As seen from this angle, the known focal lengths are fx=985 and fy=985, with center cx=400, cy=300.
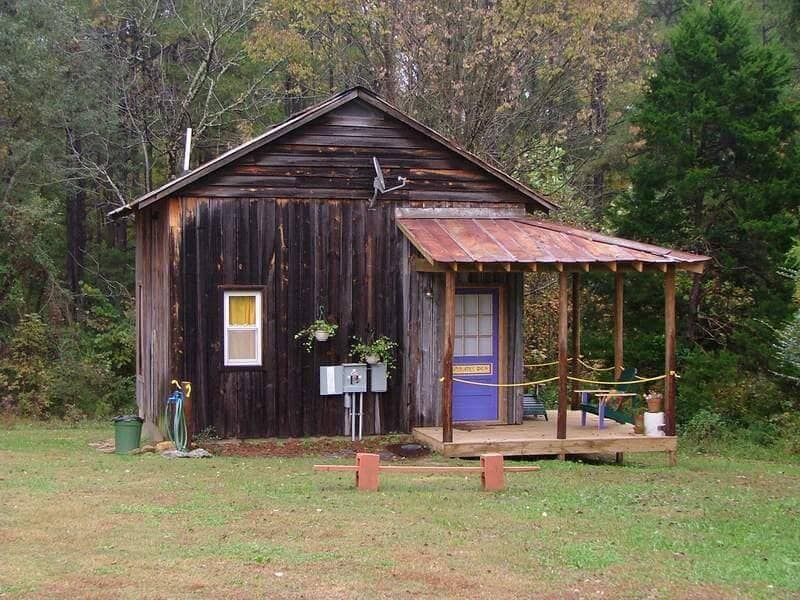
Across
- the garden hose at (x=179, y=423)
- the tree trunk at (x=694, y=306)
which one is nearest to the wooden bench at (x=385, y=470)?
the garden hose at (x=179, y=423)

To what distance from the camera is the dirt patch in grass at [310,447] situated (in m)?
14.4

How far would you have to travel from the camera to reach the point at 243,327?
15.0 metres

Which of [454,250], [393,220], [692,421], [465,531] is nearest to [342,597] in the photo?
[465,531]

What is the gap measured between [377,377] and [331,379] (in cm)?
73

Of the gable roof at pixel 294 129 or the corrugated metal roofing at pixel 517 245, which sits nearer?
the corrugated metal roofing at pixel 517 245

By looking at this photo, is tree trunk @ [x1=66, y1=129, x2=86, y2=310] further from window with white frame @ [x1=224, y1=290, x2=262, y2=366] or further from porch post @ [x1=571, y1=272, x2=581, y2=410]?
porch post @ [x1=571, y1=272, x2=581, y2=410]

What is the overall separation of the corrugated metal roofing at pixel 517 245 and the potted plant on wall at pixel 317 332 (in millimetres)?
1819

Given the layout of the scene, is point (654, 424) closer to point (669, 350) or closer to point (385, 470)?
point (669, 350)

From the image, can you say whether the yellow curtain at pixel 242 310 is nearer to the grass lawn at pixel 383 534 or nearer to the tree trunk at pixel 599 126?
the grass lawn at pixel 383 534

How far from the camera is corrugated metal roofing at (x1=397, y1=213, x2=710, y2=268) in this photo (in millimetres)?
13852

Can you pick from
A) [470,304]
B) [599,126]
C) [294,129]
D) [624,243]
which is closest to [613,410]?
[624,243]

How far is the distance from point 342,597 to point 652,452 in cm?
979

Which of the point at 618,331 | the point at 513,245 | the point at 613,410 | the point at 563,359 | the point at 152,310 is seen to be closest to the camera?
the point at 563,359

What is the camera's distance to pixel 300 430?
1528 cm
